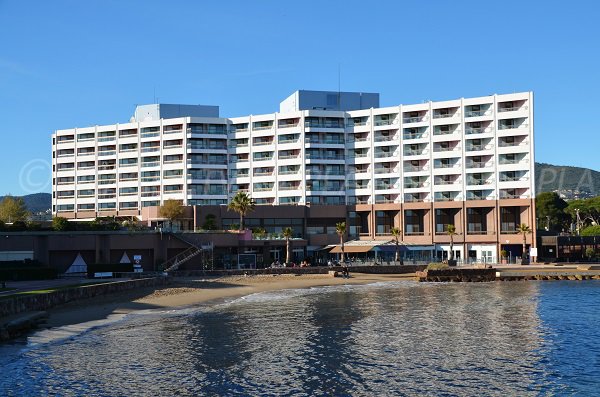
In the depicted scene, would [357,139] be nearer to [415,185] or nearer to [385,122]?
[385,122]

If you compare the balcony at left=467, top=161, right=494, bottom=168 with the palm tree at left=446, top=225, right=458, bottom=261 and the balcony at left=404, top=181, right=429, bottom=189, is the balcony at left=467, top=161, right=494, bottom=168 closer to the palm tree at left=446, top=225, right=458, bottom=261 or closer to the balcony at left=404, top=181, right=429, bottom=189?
the balcony at left=404, top=181, right=429, bottom=189

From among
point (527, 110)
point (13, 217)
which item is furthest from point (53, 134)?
point (527, 110)

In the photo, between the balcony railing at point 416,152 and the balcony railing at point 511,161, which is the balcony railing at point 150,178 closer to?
the balcony railing at point 416,152

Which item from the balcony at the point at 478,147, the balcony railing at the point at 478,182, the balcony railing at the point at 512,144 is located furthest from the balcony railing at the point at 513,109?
the balcony railing at the point at 478,182

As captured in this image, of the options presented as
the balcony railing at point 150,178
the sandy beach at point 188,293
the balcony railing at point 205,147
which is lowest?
the sandy beach at point 188,293

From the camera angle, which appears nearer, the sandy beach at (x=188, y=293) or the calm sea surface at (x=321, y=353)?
the calm sea surface at (x=321, y=353)

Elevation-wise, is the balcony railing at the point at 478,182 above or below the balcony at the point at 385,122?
below

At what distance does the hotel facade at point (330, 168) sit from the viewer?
402ft

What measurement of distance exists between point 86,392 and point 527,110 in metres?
110

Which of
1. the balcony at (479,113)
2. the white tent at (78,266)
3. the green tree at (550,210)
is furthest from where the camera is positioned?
the green tree at (550,210)

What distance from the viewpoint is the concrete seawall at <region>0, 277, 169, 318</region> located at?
47.2 meters

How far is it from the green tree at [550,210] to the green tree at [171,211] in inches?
4365

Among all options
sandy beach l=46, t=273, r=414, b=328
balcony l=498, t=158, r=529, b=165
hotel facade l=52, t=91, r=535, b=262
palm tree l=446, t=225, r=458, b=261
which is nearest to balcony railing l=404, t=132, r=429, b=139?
hotel facade l=52, t=91, r=535, b=262

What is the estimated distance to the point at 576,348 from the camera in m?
38.1
